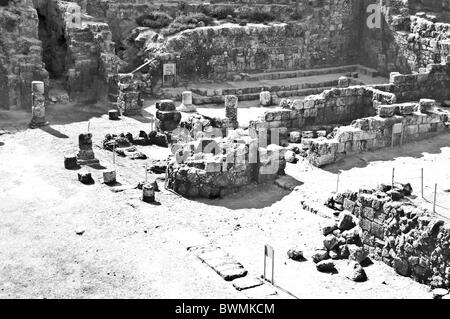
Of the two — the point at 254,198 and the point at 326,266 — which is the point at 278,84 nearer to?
the point at 254,198

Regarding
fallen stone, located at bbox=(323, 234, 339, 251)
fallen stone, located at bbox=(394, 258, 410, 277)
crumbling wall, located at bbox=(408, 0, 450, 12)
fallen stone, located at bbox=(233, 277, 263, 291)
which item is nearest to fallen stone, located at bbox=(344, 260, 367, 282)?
fallen stone, located at bbox=(394, 258, 410, 277)

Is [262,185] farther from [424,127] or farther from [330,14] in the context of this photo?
[330,14]

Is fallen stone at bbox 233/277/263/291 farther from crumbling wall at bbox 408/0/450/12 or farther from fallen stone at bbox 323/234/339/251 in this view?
crumbling wall at bbox 408/0/450/12

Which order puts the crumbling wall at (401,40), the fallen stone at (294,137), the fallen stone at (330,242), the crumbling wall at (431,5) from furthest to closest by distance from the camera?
the crumbling wall at (431,5), the crumbling wall at (401,40), the fallen stone at (294,137), the fallen stone at (330,242)

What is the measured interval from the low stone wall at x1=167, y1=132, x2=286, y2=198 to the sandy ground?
504 millimetres

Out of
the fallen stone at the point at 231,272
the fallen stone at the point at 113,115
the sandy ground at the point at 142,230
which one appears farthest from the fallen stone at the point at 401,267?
the fallen stone at the point at 113,115

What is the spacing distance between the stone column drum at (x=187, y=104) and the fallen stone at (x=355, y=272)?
18439 millimetres

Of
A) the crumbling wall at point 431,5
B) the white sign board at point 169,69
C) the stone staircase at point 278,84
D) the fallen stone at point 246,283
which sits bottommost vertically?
the fallen stone at point 246,283

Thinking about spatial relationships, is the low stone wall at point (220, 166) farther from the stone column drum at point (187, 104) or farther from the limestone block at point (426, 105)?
the stone column drum at point (187, 104)

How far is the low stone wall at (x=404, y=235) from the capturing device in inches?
1024

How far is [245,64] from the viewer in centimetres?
5059

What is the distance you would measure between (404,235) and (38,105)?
2022 cm

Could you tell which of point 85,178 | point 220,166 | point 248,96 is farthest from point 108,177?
point 248,96

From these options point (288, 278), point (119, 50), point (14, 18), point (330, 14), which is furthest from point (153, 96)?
point (288, 278)
